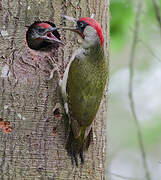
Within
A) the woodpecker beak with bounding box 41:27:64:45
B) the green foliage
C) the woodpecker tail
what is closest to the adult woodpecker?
the woodpecker tail

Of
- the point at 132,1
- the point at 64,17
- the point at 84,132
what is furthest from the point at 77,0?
the point at 132,1

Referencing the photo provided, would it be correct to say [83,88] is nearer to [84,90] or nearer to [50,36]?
[84,90]

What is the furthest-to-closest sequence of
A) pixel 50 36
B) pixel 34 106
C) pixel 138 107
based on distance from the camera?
pixel 138 107 → pixel 50 36 → pixel 34 106

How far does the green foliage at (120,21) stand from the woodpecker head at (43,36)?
4.70 ft

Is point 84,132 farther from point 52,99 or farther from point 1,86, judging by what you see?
point 1,86

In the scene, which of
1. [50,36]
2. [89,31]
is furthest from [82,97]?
[50,36]

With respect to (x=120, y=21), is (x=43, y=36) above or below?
below

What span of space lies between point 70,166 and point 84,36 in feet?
4.40

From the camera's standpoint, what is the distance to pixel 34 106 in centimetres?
434

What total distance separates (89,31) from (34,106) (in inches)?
37.8

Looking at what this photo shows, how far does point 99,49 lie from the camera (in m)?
4.78

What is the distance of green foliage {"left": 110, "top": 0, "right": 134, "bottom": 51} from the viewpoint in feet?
20.7

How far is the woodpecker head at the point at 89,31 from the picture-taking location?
447cm

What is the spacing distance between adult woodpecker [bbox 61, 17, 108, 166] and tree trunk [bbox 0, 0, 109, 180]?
9 centimetres
